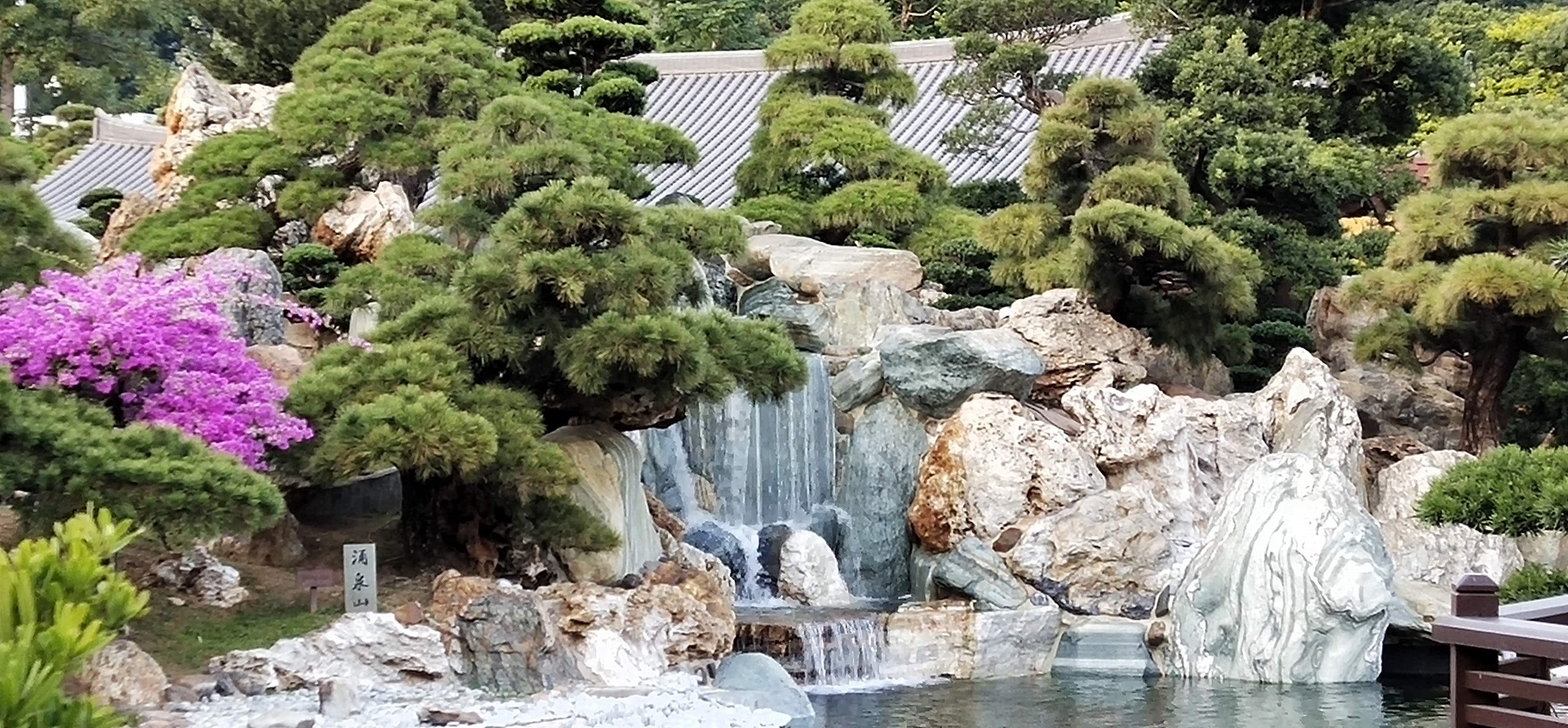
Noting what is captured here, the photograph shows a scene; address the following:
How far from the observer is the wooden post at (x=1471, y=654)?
5.32 meters

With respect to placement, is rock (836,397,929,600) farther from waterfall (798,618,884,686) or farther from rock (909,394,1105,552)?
waterfall (798,618,884,686)

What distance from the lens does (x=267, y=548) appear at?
10.8 m

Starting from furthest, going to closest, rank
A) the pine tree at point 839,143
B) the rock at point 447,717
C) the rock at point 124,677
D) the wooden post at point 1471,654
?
1. the pine tree at point 839,143
2. the rock at point 447,717
3. the rock at point 124,677
4. the wooden post at point 1471,654

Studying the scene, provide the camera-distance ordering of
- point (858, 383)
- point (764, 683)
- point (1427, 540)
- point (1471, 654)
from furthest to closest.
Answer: point (858, 383)
point (1427, 540)
point (764, 683)
point (1471, 654)

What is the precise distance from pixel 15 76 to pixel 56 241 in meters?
20.1

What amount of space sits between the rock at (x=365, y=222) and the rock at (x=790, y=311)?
11.1 feet

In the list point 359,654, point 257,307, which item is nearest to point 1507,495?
point 359,654

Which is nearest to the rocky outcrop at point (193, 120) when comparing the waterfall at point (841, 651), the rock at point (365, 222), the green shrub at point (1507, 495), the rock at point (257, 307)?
the rock at point (365, 222)

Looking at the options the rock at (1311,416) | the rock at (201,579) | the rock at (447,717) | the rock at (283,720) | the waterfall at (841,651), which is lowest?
the waterfall at (841,651)

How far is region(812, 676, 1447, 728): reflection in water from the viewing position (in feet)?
34.2

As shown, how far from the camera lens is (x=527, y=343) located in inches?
427

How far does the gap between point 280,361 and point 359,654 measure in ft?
11.3

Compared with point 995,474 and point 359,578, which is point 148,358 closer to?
point 359,578

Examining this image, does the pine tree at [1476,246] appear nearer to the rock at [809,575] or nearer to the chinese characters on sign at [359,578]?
the rock at [809,575]
